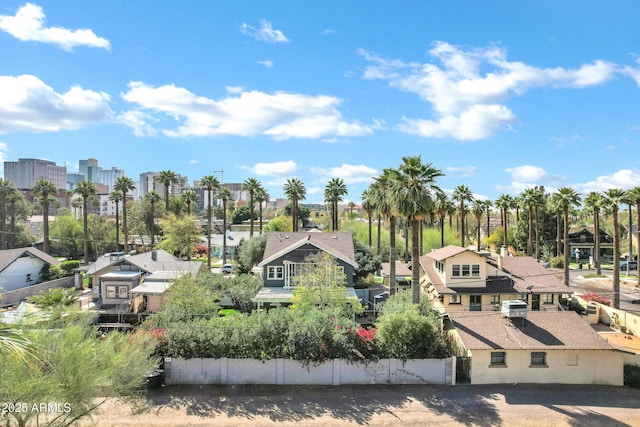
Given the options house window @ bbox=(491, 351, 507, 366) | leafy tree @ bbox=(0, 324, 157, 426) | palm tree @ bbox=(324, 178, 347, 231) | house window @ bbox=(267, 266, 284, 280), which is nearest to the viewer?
leafy tree @ bbox=(0, 324, 157, 426)

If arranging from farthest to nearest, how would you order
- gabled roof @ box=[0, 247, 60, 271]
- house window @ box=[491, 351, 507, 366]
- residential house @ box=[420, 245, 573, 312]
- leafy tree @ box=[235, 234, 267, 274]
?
leafy tree @ box=[235, 234, 267, 274] < gabled roof @ box=[0, 247, 60, 271] < residential house @ box=[420, 245, 573, 312] < house window @ box=[491, 351, 507, 366]

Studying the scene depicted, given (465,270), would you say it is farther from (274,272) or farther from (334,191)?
(334,191)

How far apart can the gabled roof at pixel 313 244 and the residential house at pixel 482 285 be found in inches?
324

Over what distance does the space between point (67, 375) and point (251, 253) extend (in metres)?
35.4

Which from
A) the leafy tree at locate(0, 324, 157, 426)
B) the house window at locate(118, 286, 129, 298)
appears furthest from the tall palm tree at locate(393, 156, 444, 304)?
the house window at locate(118, 286, 129, 298)

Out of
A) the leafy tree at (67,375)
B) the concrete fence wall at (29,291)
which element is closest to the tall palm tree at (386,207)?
the leafy tree at (67,375)

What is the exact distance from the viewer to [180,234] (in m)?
68.9

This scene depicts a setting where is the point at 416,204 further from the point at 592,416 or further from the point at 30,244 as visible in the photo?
the point at 30,244

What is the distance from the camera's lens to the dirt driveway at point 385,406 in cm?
2183

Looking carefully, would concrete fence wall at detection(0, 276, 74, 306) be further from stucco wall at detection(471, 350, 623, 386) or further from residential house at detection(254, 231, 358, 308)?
stucco wall at detection(471, 350, 623, 386)

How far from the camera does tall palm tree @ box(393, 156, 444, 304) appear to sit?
3141cm

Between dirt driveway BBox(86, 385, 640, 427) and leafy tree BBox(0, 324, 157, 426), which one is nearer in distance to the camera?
leafy tree BBox(0, 324, 157, 426)

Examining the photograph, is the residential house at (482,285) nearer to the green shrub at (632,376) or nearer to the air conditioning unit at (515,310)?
the air conditioning unit at (515,310)

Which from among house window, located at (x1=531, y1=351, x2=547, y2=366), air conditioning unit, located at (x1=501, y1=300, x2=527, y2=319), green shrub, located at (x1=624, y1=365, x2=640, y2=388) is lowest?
green shrub, located at (x1=624, y1=365, x2=640, y2=388)
